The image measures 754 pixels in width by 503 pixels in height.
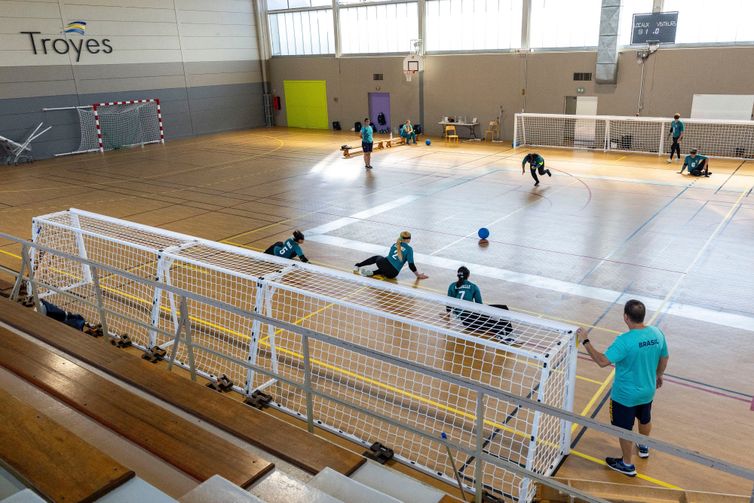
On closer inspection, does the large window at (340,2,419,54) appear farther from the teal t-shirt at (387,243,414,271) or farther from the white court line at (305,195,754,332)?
the teal t-shirt at (387,243,414,271)

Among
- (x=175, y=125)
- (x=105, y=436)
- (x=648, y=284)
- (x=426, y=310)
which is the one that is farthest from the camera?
(x=175, y=125)

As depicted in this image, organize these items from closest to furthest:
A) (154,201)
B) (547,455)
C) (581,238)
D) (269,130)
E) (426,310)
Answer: (547,455) → (426,310) → (581,238) → (154,201) → (269,130)

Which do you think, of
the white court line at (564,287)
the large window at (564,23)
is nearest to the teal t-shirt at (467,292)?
the white court line at (564,287)

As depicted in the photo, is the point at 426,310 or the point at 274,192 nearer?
the point at 426,310

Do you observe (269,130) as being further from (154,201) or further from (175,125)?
(154,201)

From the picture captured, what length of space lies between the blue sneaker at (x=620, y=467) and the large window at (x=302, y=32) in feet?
112

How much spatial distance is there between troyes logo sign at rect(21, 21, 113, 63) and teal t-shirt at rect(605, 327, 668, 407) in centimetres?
3127

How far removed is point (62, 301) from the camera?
1105 centimetres

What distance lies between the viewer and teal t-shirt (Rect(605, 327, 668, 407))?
5992mm

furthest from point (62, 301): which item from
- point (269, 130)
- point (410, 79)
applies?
point (269, 130)

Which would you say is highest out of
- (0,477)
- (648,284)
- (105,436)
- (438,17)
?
(438,17)

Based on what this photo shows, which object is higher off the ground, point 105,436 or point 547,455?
point 105,436

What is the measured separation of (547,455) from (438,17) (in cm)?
2940

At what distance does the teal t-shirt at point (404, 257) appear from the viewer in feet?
39.2
